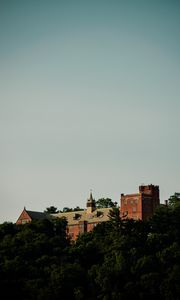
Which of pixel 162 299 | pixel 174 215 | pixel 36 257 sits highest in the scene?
pixel 174 215

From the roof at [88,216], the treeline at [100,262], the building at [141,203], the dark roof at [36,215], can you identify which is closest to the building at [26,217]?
the dark roof at [36,215]

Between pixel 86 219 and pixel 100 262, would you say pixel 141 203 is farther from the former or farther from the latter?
pixel 100 262

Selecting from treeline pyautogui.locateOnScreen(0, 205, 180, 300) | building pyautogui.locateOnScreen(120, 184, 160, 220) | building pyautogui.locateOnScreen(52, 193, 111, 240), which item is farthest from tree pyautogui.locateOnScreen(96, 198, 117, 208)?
treeline pyautogui.locateOnScreen(0, 205, 180, 300)

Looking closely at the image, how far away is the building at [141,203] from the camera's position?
118m

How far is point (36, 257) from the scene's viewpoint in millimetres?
98438

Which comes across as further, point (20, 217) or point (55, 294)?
point (20, 217)

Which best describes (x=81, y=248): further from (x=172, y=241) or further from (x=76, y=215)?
(x=76, y=215)

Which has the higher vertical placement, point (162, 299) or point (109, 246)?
point (109, 246)

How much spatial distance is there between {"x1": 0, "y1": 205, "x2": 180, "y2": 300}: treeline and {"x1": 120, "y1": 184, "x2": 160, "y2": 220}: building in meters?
10.8

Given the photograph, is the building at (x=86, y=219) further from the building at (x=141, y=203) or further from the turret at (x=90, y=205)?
the building at (x=141, y=203)

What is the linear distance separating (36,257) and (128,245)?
1407 cm

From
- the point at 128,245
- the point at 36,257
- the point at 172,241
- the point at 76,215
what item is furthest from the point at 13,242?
the point at 76,215

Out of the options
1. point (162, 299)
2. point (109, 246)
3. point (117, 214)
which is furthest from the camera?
point (117, 214)

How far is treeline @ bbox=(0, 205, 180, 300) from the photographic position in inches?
3455
